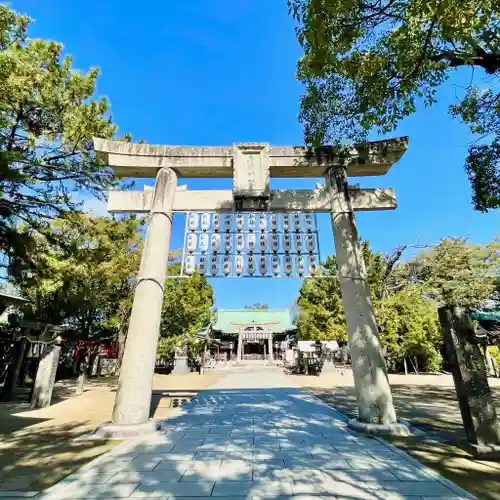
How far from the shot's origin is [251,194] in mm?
6781

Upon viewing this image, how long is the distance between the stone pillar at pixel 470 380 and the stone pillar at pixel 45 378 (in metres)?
9.49

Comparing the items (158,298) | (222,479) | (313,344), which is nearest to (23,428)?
(158,298)

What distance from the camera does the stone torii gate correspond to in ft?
19.7

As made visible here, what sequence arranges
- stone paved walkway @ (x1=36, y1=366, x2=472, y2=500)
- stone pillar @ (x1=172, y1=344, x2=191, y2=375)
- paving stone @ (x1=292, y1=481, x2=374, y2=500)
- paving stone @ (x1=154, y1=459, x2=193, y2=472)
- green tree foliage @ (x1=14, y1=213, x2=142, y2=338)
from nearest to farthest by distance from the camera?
paving stone @ (x1=292, y1=481, x2=374, y2=500)
stone paved walkway @ (x1=36, y1=366, x2=472, y2=500)
paving stone @ (x1=154, y1=459, x2=193, y2=472)
green tree foliage @ (x1=14, y1=213, x2=142, y2=338)
stone pillar @ (x1=172, y1=344, x2=191, y2=375)

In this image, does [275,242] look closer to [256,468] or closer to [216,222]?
[216,222]

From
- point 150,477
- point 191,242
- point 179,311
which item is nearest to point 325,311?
point 179,311

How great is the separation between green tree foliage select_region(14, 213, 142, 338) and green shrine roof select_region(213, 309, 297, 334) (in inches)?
731

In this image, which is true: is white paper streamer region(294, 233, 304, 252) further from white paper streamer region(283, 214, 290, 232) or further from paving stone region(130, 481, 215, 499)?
paving stone region(130, 481, 215, 499)

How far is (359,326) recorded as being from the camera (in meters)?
5.73

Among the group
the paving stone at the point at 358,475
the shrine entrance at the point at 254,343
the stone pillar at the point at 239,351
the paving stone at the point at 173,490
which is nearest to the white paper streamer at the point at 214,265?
the paving stone at the point at 173,490

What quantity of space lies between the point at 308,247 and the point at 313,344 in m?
14.4

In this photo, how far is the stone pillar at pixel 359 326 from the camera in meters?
5.32

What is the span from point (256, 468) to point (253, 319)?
36575 mm

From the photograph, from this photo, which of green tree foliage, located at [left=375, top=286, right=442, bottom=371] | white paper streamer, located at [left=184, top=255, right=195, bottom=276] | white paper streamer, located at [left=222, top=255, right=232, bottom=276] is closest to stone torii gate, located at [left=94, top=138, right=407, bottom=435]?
white paper streamer, located at [left=184, top=255, right=195, bottom=276]
